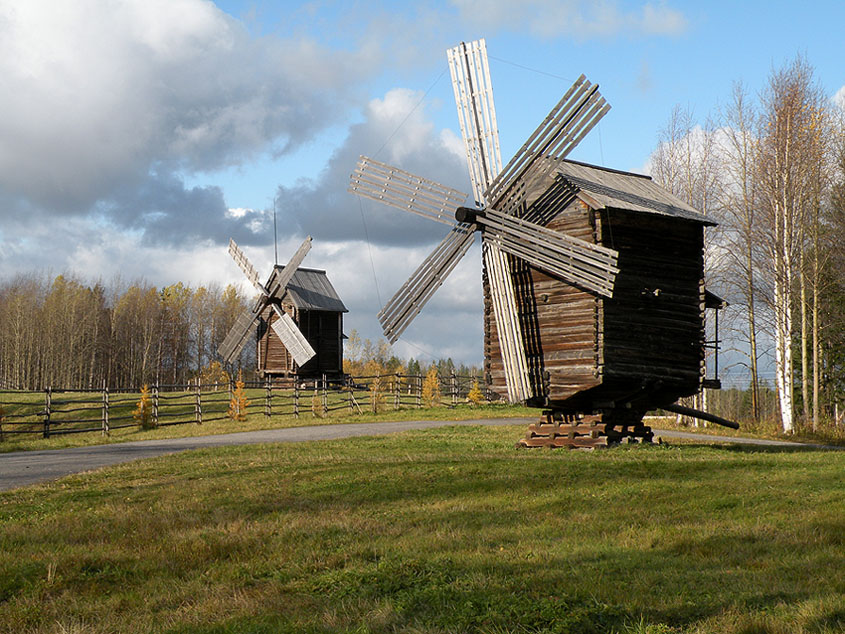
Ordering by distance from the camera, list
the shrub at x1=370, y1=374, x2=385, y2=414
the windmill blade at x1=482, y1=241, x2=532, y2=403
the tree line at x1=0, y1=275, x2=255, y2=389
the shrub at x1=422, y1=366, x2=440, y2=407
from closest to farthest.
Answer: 1. the windmill blade at x1=482, y1=241, x2=532, y2=403
2. the shrub at x1=370, y1=374, x2=385, y2=414
3. the shrub at x1=422, y1=366, x2=440, y2=407
4. the tree line at x1=0, y1=275, x2=255, y2=389

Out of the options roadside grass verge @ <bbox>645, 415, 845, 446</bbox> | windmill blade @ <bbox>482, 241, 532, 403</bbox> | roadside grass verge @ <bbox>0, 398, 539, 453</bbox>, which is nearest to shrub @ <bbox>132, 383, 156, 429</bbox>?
roadside grass verge @ <bbox>0, 398, 539, 453</bbox>

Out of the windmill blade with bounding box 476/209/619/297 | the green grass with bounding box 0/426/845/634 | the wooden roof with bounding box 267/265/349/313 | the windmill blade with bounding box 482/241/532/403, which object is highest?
the wooden roof with bounding box 267/265/349/313

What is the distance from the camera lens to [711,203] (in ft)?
111

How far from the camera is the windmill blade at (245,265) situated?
49.0 metres

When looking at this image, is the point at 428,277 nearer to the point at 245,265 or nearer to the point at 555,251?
the point at 555,251

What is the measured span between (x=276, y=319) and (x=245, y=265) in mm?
4087

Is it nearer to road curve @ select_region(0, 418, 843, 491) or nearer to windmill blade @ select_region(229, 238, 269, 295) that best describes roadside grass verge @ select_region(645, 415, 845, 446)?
road curve @ select_region(0, 418, 843, 491)

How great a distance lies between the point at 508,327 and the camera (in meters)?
19.1

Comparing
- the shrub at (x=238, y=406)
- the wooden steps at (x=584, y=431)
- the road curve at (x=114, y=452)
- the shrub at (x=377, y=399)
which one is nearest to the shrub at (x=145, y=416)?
the shrub at (x=238, y=406)

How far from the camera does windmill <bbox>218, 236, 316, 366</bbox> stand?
46656mm

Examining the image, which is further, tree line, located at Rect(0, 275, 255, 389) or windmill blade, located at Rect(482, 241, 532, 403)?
tree line, located at Rect(0, 275, 255, 389)

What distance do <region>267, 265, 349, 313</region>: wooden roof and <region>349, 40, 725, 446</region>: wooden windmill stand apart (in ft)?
101

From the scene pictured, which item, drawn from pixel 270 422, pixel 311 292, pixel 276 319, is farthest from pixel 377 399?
pixel 311 292

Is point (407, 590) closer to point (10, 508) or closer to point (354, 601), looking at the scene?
point (354, 601)
